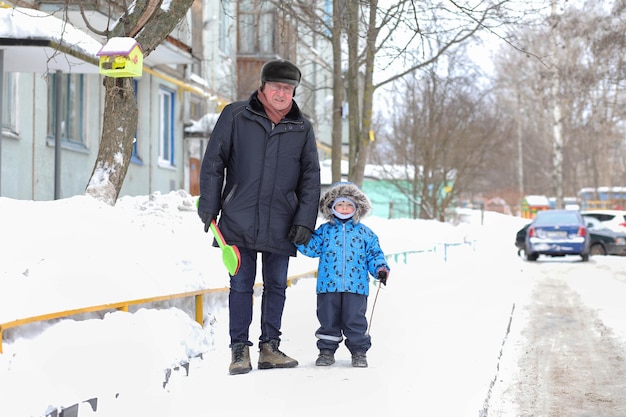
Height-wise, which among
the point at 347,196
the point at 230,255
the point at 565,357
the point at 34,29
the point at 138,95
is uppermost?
the point at 138,95

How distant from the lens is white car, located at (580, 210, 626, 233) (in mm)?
25734

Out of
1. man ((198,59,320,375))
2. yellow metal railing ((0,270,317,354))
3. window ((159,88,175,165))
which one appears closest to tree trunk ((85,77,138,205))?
yellow metal railing ((0,270,317,354))

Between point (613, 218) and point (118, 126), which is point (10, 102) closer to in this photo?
point (118, 126)

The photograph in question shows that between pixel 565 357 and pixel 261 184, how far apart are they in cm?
307

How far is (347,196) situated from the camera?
6.68 meters

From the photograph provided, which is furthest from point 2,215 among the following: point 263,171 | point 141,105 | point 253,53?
point 253,53

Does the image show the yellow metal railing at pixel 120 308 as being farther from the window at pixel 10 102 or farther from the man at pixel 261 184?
the window at pixel 10 102

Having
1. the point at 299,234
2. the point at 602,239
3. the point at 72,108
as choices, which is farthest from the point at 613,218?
the point at 299,234

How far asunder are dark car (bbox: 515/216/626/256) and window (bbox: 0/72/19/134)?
14.0 m

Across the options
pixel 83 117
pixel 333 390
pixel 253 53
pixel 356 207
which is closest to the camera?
pixel 333 390

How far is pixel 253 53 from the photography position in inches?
1221

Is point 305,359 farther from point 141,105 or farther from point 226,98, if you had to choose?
point 226,98

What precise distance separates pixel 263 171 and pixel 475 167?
24.5 meters

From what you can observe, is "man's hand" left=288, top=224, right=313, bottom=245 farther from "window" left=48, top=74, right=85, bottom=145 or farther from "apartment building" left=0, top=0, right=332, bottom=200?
"window" left=48, top=74, right=85, bottom=145
